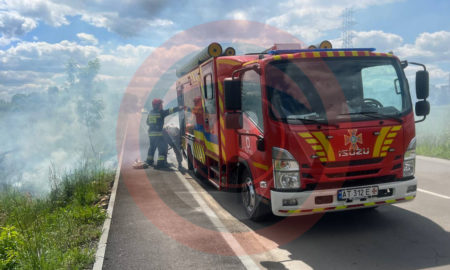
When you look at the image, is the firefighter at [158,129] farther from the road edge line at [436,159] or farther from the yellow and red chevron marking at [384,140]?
the road edge line at [436,159]

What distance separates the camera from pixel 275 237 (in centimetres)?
509

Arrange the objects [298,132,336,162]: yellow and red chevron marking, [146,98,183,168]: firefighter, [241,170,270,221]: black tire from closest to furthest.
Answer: [298,132,336,162]: yellow and red chevron marking, [241,170,270,221]: black tire, [146,98,183,168]: firefighter

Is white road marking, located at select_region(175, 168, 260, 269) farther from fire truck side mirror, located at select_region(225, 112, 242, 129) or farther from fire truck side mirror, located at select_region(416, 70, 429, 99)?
fire truck side mirror, located at select_region(416, 70, 429, 99)

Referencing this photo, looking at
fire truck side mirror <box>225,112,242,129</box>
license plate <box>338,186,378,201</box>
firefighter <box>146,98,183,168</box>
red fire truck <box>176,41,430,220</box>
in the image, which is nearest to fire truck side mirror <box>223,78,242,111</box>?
red fire truck <box>176,41,430,220</box>

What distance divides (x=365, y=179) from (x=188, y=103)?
5.90 metres

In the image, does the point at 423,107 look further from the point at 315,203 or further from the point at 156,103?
the point at 156,103

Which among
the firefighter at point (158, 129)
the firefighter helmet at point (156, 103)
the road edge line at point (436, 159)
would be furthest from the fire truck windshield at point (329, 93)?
the firefighter helmet at point (156, 103)

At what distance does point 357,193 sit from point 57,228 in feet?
14.9

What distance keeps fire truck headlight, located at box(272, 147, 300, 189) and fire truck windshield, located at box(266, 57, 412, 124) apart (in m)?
0.45

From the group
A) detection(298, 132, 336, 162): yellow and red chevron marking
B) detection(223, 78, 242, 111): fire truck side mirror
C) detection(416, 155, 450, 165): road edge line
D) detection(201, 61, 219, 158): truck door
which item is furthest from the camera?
detection(416, 155, 450, 165): road edge line

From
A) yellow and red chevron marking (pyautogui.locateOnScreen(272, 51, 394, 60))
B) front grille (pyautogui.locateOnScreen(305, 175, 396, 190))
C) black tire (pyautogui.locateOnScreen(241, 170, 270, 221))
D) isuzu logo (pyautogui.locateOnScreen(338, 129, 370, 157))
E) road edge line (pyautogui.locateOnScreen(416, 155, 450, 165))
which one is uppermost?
yellow and red chevron marking (pyautogui.locateOnScreen(272, 51, 394, 60))

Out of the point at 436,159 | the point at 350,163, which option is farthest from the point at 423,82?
the point at 436,159

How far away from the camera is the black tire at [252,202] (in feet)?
17.8

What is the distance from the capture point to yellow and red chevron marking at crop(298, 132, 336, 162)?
14.8 feet
